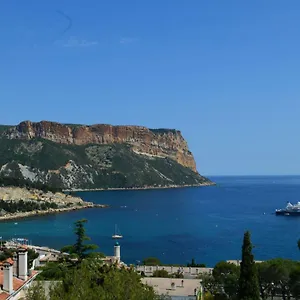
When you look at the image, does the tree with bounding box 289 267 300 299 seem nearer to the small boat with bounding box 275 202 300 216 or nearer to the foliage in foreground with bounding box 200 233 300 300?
the foliage in foreground with bounding box 200 233 300 300

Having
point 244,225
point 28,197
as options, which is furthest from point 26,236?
point 28,197

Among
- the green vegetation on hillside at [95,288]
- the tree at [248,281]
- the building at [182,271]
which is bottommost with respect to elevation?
the building at [182,271]

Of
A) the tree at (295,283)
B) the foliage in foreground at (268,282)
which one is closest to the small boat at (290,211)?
the foliage in foreground at (268,282)

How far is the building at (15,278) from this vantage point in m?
13.6

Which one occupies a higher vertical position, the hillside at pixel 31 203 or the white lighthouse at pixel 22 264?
the white lighthouse at pixel 22 264

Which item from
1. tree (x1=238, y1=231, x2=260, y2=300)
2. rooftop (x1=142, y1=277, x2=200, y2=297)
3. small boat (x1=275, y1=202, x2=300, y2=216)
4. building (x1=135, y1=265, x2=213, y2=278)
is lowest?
small boat (x1=275, y1=202, x2=300, y2=216)

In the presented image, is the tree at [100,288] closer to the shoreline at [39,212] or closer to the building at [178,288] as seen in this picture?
the building at [178,288]

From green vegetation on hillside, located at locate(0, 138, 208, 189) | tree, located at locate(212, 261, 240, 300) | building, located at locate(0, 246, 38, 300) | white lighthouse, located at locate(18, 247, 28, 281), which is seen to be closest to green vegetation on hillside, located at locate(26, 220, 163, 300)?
building, located at locate(0, 246, 38, 300)

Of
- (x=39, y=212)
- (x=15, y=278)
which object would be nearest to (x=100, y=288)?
(x=15, y=278)

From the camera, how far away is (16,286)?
47.7 feet

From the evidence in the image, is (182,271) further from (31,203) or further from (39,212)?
(31,203)

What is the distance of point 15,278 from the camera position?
15273 millimetres

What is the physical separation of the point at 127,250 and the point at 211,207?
200ft

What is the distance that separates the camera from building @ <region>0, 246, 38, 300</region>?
13.6 meters
